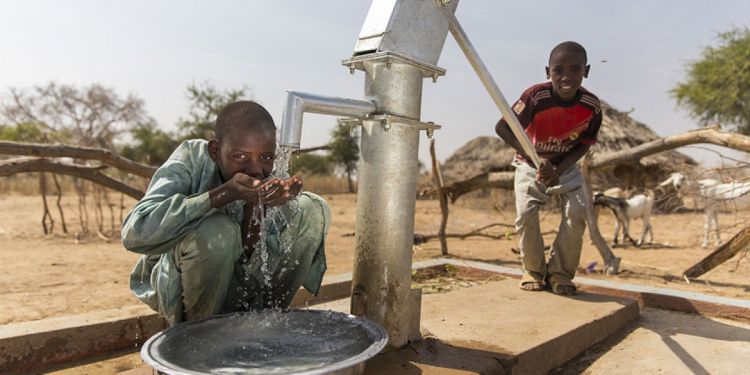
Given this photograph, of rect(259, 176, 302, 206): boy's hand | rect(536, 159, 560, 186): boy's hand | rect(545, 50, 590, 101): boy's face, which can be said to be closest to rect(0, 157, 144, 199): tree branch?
rect(259, 176, 302, 206): boy's hand

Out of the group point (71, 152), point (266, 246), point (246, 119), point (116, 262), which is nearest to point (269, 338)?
point (266, 246)

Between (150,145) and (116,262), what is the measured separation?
2329 centimetres

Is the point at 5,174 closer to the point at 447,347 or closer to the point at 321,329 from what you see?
the point at 321,329

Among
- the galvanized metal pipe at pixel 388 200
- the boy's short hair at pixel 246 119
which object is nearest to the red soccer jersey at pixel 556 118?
the galvanized metal pipe at pixel 388 200

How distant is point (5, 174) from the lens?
3.67 metres

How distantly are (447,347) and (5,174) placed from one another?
11.3 feet

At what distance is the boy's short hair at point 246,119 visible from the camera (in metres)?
1.67

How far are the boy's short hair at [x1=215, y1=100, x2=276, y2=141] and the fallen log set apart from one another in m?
4.09

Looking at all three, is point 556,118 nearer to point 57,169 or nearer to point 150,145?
point 57,169

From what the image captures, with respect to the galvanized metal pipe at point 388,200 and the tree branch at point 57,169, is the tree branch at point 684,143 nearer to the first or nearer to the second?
the galvanized metal pipe at point 388,200

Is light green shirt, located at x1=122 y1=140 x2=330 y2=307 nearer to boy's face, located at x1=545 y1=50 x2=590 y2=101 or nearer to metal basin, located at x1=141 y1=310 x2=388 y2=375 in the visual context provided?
metal basin, located at x1=141 y1=310 x2=388 y2=375

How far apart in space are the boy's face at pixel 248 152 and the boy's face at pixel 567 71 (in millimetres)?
1992

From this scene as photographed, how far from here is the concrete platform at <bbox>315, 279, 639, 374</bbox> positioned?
5.77ft

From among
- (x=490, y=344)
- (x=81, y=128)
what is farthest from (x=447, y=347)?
(x=81, y=128)
